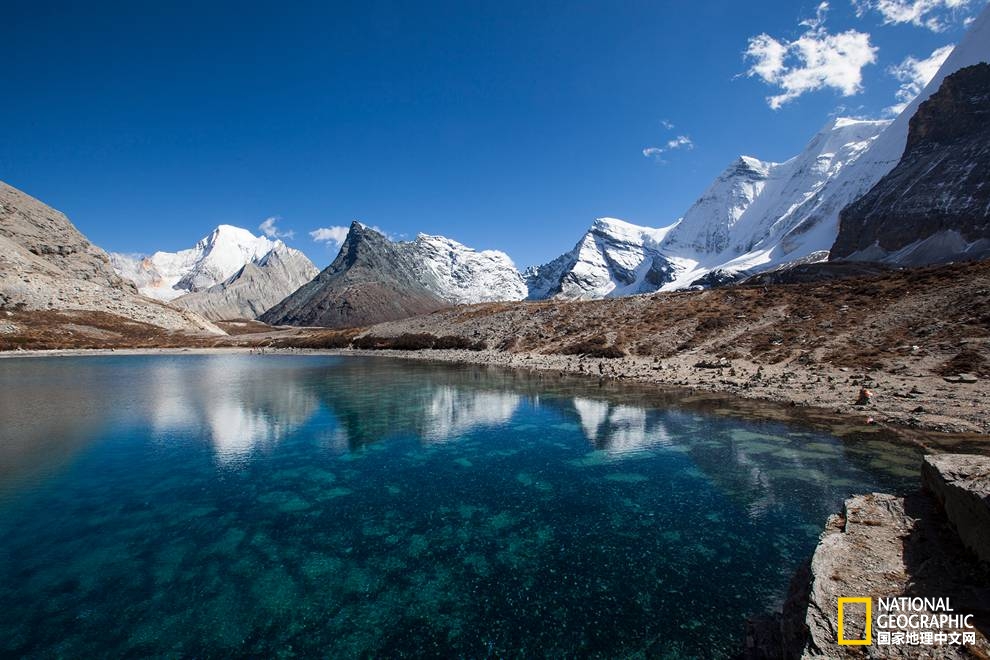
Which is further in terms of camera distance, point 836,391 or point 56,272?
point 56,272

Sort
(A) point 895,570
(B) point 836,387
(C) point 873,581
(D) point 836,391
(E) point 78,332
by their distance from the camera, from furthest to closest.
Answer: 1. (E) point 78,332
2. (B) point 836,387
3. (D) point 836,391
4. (A) point 895,570
5. (C) point 873,581

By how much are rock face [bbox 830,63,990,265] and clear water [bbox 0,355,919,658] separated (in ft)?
632

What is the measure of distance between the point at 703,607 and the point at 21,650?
13.4m

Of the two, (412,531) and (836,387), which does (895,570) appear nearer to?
(412,531)

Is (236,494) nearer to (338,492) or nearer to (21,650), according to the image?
(338,492)

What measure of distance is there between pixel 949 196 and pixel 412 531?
9775 inches

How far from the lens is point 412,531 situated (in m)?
13.0

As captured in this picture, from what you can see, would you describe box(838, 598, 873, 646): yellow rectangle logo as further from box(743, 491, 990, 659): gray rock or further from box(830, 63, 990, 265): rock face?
box(830, 63, 990, 265): rock face

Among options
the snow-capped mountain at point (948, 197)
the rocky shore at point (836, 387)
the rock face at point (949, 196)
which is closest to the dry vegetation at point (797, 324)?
the rocky shore at point (836, 387)

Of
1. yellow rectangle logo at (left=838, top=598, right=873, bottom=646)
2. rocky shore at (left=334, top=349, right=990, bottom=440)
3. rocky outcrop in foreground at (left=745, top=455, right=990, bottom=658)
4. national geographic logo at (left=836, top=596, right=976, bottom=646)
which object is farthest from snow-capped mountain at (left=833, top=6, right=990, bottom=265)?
yellow rectangle logo at (left=838, top=598, right=873, bottom=646)

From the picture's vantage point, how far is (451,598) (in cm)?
975

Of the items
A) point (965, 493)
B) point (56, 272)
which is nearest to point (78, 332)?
point (56, 272)

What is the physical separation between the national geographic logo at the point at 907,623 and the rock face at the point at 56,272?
476 ft

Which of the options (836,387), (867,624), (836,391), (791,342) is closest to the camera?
(867,624)
